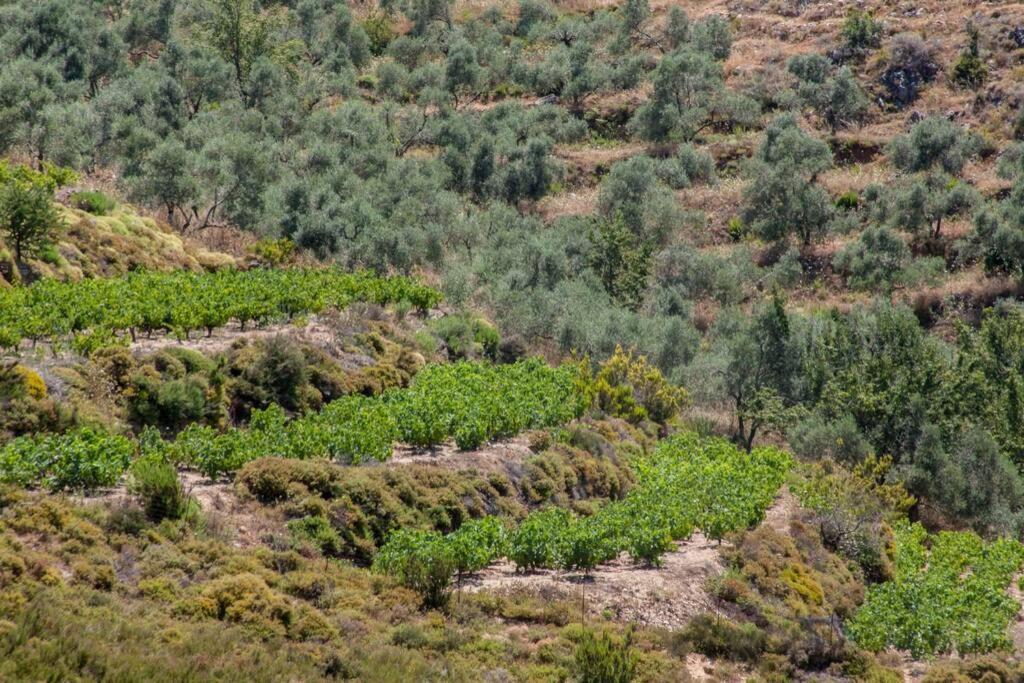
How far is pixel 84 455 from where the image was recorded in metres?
16.2

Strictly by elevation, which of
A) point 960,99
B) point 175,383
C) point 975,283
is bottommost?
point 975,283

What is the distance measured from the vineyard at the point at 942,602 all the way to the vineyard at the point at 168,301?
15.9m

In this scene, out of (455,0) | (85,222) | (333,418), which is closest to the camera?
(333,418)

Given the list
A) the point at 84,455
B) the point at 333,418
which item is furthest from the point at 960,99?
the point at 84,455

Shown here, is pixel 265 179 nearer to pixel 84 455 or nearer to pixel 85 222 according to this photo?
pixel 85 222

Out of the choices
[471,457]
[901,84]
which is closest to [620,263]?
[471,457]

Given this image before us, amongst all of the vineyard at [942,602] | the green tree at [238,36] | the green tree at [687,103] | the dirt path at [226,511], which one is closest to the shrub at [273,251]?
the dirt path at [226,511]

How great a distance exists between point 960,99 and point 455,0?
42117 millimetres

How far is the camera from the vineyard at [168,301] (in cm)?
2203

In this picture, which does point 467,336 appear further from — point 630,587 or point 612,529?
point 630,587

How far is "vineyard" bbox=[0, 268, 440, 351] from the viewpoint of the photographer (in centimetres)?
2203

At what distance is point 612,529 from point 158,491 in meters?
8.62

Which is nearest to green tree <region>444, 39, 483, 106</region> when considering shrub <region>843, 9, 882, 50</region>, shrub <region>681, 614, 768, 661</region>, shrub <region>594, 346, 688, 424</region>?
shrub <region>843, 9, 882, 50</region>

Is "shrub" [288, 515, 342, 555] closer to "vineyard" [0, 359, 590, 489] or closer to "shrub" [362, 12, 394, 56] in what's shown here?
"vineyard" [0, 359, 590, 489]
